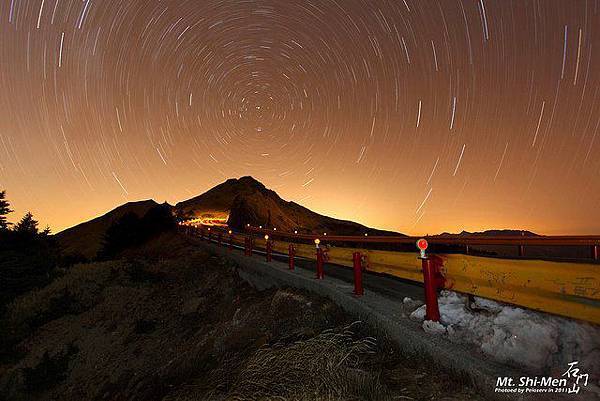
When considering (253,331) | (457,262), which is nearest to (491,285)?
(457,262)

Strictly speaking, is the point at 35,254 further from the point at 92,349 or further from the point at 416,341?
the point at 416,341

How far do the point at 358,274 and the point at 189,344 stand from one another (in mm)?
4895

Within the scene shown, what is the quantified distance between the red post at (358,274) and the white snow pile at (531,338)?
219 centimetres

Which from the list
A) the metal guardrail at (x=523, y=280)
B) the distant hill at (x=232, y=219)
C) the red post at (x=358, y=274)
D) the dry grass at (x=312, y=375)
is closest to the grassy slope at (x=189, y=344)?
the dry grass at (x=312, y=375)

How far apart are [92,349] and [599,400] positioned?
1237 centimetres

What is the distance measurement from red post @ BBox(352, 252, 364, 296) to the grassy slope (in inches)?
22.7

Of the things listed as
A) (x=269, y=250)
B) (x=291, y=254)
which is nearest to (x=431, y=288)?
(x=291, y=254)

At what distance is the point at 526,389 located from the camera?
2996 mm

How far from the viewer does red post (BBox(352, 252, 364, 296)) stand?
6473mm

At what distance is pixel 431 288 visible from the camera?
4.74 m

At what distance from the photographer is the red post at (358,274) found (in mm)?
6473

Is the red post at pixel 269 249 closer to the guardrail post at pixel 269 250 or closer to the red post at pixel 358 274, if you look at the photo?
the guardrail post at pixel 269 250

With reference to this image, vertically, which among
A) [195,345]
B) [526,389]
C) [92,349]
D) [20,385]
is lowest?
[20,385]

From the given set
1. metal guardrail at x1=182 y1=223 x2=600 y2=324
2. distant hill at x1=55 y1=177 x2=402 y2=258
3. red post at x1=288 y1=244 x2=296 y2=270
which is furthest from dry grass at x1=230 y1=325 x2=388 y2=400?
distant hill at x1=55 y1=177 x2=402 y2=258
